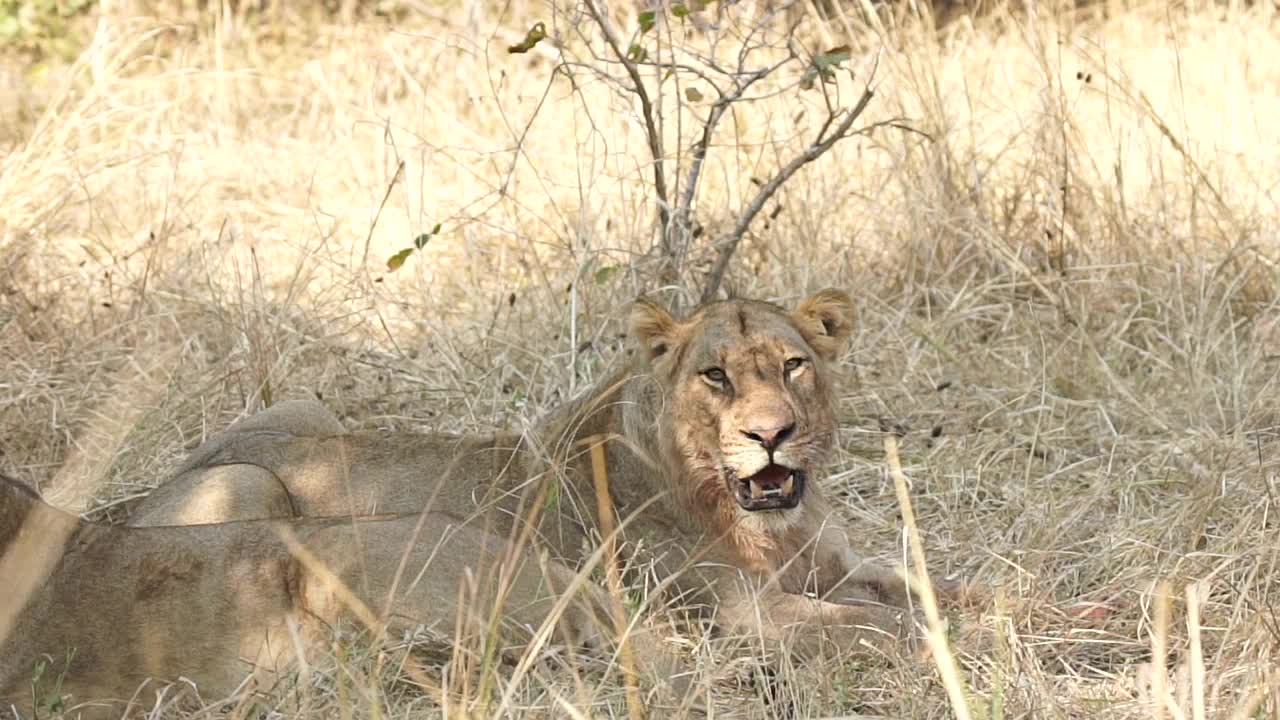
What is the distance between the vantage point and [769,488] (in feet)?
14.2

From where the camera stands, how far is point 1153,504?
5.02m

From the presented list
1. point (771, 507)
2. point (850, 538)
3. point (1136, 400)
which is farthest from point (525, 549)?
point (1136, 400)

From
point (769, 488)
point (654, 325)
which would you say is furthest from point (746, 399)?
point (654, 325)

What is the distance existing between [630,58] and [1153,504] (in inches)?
84.2

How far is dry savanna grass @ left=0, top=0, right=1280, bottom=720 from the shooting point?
4.20 m

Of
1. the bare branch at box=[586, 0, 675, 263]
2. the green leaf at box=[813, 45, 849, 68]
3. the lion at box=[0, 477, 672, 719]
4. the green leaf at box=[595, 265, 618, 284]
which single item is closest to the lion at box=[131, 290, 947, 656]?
the lion at box=[0, 477, 672, 719]

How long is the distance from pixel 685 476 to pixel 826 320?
1.92 feet

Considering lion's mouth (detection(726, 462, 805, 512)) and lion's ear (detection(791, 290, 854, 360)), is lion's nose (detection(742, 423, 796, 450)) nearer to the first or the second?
lion's mouth (detection(726, 462, 805, 512))

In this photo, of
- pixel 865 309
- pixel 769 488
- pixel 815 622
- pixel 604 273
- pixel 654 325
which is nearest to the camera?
pixel 815 622

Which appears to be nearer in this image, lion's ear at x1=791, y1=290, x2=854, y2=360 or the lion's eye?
the lion's eye

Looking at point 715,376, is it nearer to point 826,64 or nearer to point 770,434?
point 770,434

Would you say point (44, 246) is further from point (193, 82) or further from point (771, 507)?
point (771, 507)

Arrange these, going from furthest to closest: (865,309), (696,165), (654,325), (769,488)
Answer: (865,309) < (696,165) < (654,325) < (769,488)

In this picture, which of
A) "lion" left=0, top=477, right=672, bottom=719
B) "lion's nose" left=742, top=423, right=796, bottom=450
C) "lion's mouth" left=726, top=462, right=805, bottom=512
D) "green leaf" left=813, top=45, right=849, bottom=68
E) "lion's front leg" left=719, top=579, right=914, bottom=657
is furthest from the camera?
"green leaf" left=813, top=45, right=849, bottom=68
